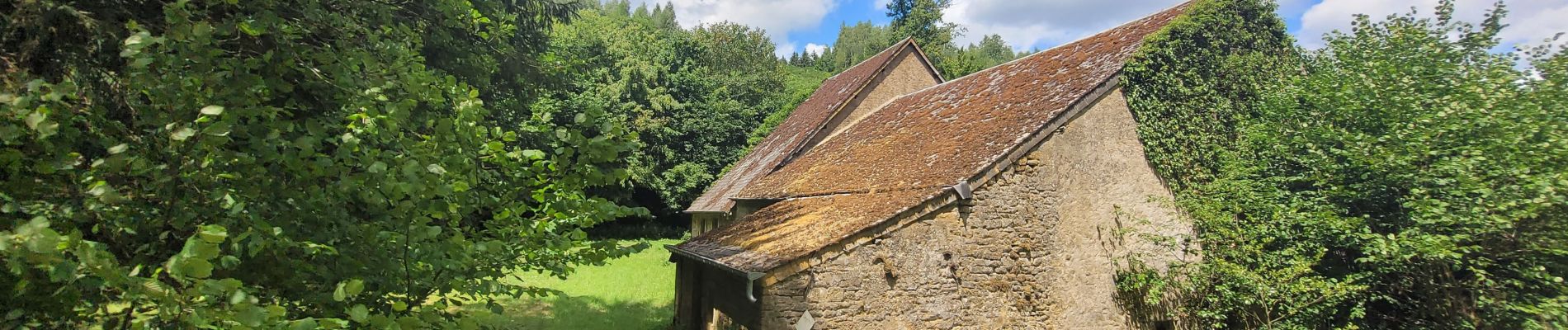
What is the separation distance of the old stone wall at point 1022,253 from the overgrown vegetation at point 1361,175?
0.44m

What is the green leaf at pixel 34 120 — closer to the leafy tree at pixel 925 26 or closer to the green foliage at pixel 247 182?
the green foliage at pixel 247 182

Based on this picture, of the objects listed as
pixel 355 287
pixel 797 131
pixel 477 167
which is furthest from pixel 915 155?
pixel 355 287

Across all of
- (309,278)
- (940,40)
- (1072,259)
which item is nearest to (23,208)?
(309,278)

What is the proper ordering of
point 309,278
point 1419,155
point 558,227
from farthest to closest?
point 1419,155 → point 558,227 → point 309,278

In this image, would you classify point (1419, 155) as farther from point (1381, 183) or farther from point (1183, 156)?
point (1183, 156)

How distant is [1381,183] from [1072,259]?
11.6 feet

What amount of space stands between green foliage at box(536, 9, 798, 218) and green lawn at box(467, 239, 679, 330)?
33.5ft

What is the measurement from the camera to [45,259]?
7.75 ft

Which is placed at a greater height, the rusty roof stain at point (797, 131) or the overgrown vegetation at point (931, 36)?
the overgrown vegetation at point (931, 36)

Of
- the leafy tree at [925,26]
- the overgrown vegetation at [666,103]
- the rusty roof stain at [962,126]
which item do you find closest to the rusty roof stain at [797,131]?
the rusty roof stain at [962,126]

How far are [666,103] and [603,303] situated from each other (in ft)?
58.0

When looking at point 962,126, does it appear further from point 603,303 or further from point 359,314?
point 359,314

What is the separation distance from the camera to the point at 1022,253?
32.8 feet

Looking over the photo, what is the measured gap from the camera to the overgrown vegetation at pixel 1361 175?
8.32m
